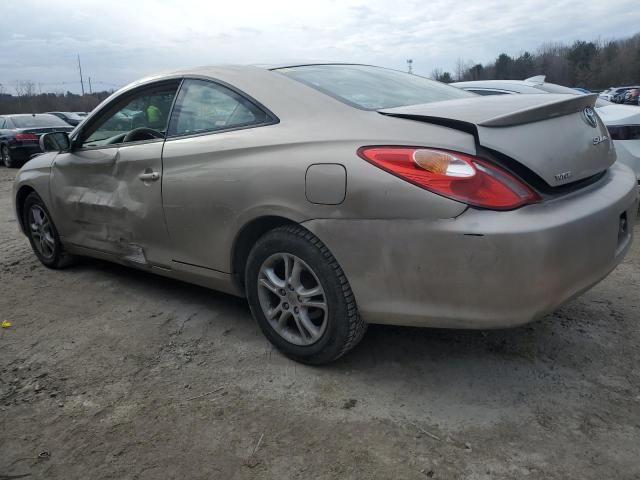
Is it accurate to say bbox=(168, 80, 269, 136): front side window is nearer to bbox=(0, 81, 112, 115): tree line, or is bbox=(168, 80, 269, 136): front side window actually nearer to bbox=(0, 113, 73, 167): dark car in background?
bbox=(0, 113, 73, 167): dark car in background

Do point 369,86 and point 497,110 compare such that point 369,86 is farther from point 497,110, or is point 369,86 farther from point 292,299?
point 292,299

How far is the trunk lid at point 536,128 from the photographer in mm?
2174

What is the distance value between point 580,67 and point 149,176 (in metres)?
76.5

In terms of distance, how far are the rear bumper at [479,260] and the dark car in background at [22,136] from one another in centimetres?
1345

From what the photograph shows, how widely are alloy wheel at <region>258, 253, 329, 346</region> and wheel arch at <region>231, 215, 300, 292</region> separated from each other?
0.16 meters

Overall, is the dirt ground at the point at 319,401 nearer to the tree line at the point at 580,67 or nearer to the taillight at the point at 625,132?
the taillight at the point at 625,132

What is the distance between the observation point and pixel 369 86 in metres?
3.00

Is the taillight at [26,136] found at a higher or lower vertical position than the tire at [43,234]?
higher

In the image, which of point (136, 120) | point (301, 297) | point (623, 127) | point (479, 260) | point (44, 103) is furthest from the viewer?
Result: point (44, 103)

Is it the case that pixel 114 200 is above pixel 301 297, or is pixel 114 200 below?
above

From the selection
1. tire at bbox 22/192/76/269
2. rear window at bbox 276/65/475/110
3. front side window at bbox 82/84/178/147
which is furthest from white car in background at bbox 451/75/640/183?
tire at bbox 22/192/76/269

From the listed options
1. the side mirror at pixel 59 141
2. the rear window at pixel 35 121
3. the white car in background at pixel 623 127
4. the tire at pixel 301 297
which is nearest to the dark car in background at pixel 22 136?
the rear window at pixel 35 121

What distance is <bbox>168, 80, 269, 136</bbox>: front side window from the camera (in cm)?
286

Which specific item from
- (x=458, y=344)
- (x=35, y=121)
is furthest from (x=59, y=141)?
(x=35, y=121)
